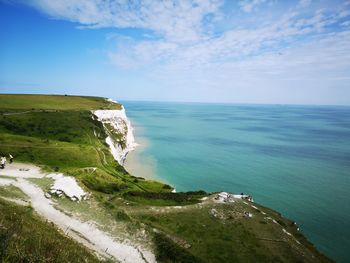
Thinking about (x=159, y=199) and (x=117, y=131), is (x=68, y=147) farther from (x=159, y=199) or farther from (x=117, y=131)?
(x=117, y=131)

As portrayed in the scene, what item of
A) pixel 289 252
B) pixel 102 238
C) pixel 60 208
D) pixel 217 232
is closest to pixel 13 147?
pixel 60 208

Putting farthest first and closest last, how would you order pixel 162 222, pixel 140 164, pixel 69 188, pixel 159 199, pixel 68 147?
pixel 140 164 → pixel 68 147 → pixel 159 199 → pixel 162 222 → pixel 69 188

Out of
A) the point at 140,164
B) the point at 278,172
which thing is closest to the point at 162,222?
the point at 140,164

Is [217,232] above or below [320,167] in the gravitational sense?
above

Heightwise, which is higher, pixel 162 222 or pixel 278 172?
pixel 162 222

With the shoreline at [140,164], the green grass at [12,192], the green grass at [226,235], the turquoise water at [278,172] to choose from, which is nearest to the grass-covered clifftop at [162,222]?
the green grass at [226,235]

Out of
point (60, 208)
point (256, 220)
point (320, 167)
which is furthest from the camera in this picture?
point (320, 167)

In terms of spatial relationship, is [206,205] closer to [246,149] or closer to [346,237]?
[346,237]

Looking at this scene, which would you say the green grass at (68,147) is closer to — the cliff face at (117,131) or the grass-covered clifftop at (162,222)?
the grass-covered clifftop at (162,222)
